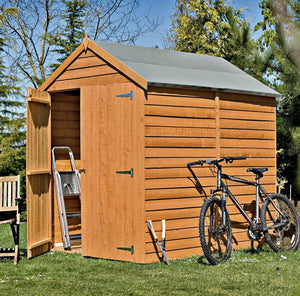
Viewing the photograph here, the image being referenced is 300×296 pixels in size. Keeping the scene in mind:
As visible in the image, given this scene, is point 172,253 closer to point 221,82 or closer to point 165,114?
point 165,114

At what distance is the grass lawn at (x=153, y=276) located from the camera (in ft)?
16.5

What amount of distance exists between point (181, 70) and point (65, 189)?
2.50 metres

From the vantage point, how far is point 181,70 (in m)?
7.21

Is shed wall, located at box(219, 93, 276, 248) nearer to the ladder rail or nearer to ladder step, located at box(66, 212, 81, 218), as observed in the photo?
ladder step, located at box(66, 212, 81, 218)

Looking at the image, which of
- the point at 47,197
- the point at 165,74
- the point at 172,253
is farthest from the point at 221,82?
the point at 47,197

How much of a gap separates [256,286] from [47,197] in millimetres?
3519

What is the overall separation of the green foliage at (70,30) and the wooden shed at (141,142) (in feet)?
28.3

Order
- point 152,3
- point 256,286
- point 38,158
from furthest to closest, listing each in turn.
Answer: point 152,3 < point 38,158 < point 256,286

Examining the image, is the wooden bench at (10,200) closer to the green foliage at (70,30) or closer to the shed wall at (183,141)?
the shed wall at (183,141)

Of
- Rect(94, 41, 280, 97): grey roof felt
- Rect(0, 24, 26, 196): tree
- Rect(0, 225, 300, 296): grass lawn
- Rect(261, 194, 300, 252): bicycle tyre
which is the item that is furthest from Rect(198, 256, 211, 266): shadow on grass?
Rect(0, 24, 26, 196): tree

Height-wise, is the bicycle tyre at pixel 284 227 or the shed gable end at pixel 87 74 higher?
the shed gable end at pixel 87 74

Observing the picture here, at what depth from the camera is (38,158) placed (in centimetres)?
721

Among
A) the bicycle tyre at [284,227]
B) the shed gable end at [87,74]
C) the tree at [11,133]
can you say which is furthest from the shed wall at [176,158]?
the tree at [11,133]

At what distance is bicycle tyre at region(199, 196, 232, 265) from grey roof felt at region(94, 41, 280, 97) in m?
1.61
